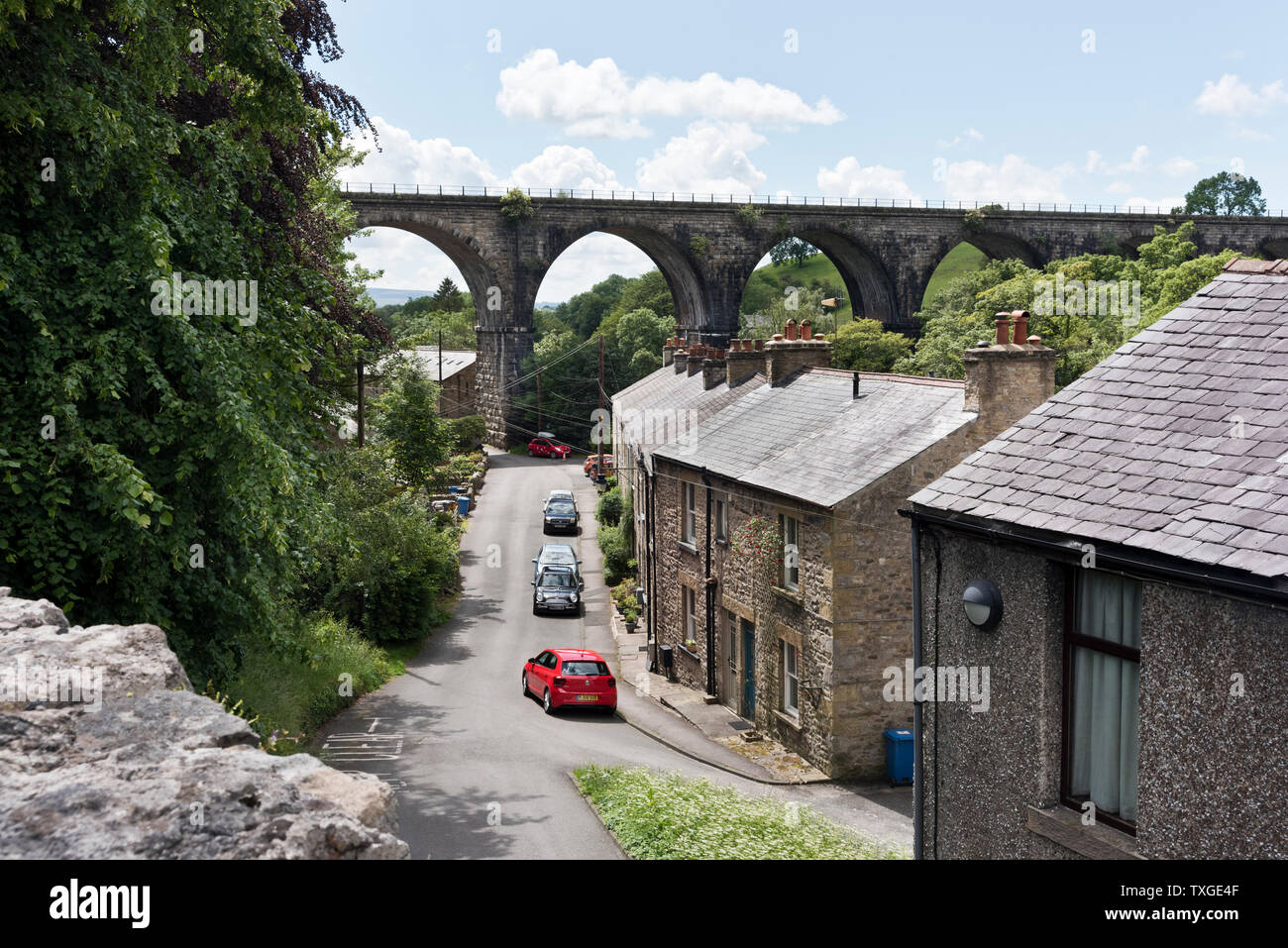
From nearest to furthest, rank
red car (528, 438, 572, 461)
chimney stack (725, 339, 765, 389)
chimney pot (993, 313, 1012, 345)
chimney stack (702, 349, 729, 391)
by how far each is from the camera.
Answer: chimney pot (993, 313, 1012, 345), chimney stack (725, 339, 765, 389), chimney stack (702, 349, 729, 391), red car (528, 438, 572, 461)

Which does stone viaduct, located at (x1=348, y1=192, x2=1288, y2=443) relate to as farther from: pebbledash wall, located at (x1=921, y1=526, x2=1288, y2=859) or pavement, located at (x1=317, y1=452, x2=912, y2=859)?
pebbledash wall, located at (x1=921, y1=526, x2=1288, y2=859)

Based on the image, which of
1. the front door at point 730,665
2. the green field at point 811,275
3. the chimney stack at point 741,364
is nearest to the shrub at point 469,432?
the chimney stack at point 741,364

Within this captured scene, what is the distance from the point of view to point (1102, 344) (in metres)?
33.8

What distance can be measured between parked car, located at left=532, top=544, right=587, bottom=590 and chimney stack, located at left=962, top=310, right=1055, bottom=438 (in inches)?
690

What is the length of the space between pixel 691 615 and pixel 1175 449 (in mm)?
16787

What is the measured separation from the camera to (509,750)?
17047 mm

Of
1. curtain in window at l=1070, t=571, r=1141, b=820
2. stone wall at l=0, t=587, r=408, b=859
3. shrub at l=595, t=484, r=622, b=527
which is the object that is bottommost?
shrub at l=595, t=484, r=622, b=527

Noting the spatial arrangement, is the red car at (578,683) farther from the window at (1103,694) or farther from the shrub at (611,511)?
the shrub at (611,511)

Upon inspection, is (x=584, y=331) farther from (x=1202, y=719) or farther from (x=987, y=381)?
(x=1202, y=719)

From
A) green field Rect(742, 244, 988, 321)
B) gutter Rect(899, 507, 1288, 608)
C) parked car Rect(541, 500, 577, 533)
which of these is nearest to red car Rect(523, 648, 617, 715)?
gutter Rect(899, 507, 1288, 608)

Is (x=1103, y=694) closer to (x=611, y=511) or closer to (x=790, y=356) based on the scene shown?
(x=790, y=356)

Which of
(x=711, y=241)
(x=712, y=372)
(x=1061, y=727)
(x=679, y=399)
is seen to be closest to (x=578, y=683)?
(x=712, y=372)

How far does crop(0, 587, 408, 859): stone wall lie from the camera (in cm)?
246
